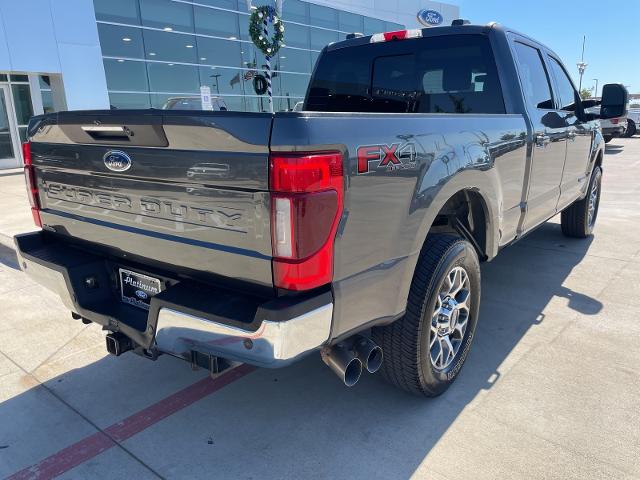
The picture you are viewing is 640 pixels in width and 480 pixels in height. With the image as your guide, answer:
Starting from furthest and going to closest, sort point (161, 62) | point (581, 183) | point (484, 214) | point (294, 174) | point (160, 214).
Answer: point (161, 62) → point (581, 183) → point (484, 214) → point (160, 214) → point (294, 174)

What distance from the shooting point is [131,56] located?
635 inches

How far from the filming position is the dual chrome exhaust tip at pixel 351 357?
217 cm

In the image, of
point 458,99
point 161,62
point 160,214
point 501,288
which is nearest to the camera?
point 160,214

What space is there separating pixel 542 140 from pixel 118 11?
15.6 m

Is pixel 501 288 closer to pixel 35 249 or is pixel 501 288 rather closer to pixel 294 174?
pixel 294 174

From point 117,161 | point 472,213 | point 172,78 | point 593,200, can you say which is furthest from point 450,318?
point 172,78

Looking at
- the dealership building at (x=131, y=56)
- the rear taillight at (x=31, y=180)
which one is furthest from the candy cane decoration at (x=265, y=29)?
the rear taillight at (x=31, y=180)

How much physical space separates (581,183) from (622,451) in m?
3.52

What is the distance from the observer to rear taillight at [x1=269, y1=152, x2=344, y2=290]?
5.74 ft

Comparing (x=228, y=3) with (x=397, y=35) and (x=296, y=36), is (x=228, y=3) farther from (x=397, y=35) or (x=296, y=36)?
(x=397, y=35)

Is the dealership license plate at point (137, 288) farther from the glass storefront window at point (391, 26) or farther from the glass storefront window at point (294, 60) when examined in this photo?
the glass storefront window at point (391, 26)

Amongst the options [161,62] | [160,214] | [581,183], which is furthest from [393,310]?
[161,62]

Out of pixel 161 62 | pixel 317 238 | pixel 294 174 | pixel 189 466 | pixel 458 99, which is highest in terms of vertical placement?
pixel 161 62

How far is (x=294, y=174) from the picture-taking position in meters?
1.74
